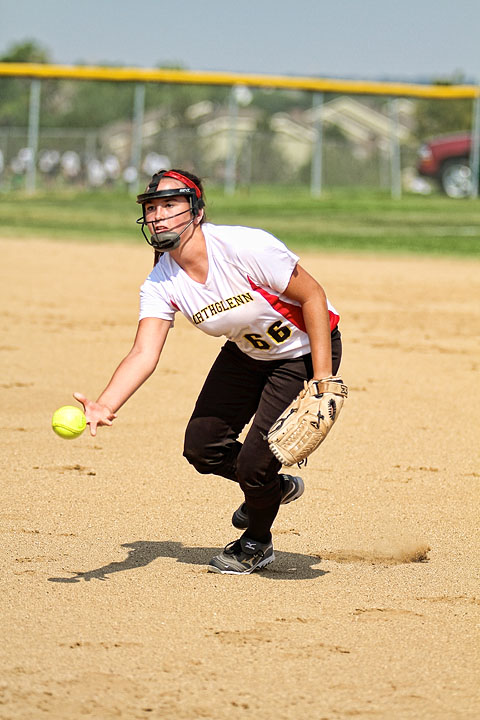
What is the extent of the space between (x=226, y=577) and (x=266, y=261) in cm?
114

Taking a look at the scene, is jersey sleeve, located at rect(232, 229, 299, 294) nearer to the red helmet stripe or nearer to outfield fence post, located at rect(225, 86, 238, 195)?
the red helmet stripe

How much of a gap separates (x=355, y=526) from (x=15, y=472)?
168 cm

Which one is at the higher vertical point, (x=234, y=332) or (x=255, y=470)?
(x=234, y=332)

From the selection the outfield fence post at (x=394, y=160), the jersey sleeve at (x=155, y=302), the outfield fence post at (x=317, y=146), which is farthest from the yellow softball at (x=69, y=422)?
the outfield fence post at (x=394, y=160)

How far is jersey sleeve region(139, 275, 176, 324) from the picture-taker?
3793mm

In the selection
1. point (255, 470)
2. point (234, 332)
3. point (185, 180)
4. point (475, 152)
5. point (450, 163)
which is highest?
point (475, 152)

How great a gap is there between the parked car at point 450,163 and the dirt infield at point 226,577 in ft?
59.5

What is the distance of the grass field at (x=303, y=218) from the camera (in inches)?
645

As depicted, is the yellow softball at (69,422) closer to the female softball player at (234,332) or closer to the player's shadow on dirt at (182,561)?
the female softball player at (234,332)

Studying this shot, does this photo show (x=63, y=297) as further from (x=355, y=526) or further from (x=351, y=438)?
(x=355, y=526)

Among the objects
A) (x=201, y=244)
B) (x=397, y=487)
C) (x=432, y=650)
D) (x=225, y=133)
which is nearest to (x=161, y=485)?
(x=397, y=487)

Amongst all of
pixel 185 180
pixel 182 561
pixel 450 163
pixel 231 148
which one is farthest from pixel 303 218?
pixel 185 180

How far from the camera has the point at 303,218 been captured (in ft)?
68.2

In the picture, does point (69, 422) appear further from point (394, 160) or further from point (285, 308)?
point (394, 160)
